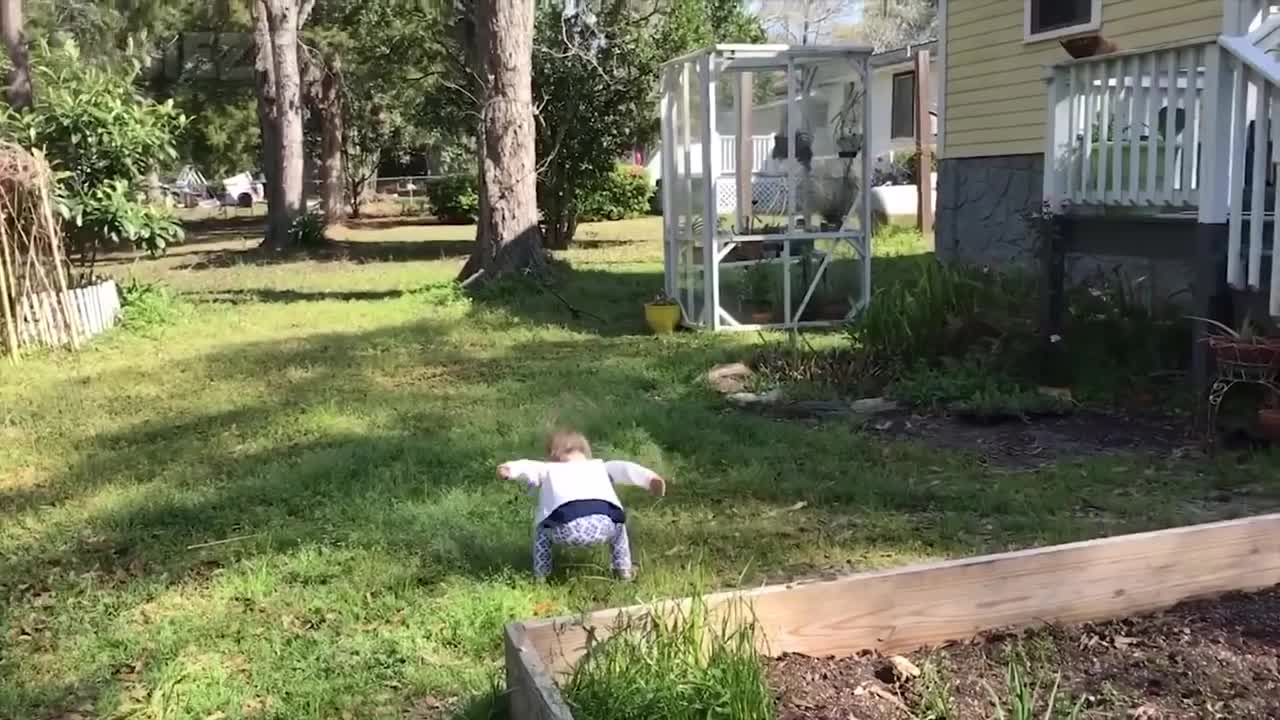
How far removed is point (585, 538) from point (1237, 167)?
152 inches

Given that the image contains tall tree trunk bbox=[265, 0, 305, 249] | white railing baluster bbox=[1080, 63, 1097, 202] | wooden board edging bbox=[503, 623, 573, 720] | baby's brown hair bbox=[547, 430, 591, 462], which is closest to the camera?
wooden board edging bbox=[503, 623, 573, 720]

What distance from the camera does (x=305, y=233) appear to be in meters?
21.1

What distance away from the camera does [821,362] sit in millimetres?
7105

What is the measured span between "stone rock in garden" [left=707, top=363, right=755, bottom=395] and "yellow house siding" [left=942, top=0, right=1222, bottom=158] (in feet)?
13.2

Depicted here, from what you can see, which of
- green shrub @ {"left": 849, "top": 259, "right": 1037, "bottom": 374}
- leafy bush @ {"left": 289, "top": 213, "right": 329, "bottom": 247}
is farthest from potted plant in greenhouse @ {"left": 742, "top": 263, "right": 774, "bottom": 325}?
leafy bush @ {"left": 289, "top": 213, "right": 329, "bottom": 247}

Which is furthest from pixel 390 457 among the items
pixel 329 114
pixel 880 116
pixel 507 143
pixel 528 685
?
pixel 329 114

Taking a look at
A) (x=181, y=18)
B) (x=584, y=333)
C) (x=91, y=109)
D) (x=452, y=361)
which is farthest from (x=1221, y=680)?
(x=181, y=18)

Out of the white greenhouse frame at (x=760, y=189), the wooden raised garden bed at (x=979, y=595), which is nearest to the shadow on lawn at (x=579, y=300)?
the white greenhouse frame at (x=760, y=189)

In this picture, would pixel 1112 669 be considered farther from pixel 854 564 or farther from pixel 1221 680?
pixel 854 564

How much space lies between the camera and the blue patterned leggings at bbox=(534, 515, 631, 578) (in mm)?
3602

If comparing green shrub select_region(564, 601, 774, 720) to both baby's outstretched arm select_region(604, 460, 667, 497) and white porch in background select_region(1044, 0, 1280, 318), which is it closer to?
baby's outstretched arm select_region(604, 460, 667, 497)

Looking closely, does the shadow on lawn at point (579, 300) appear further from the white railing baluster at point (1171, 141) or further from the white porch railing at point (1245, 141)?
the white porch railing at point (1245, 141)

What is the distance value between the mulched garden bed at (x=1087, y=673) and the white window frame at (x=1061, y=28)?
763 centimetres

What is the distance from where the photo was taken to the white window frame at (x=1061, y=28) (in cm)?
954
